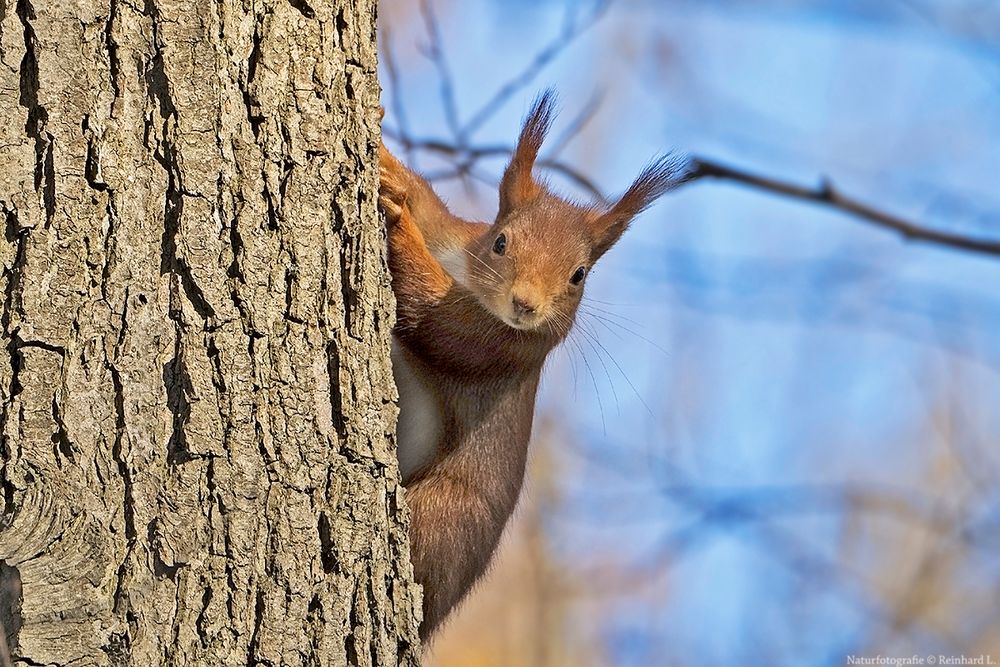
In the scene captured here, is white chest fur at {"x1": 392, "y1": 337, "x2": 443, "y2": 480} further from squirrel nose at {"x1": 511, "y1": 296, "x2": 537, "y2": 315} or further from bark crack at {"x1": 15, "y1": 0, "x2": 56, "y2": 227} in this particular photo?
bark crack at {"x1": 15, "y1": 0, "x2": 56, "y2": 227}

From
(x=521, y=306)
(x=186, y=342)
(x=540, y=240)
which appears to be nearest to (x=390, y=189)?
(x=521, y=306)

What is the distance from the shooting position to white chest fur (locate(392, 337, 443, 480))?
2.73 metres

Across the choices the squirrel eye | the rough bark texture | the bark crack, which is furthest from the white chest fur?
the bark crack

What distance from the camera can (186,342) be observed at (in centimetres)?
172

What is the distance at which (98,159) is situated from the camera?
1678 millimetres

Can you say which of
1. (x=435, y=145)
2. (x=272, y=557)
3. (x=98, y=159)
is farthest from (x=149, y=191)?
(x=435, y=145)

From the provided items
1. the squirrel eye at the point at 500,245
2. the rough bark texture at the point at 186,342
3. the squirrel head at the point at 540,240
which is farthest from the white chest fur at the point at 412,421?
the rough bark texture at the point at 186,342

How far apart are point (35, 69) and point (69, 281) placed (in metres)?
0.29

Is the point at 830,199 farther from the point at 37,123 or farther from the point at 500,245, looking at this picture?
the point at 37,123

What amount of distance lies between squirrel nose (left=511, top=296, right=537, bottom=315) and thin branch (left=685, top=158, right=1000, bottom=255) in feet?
2.15

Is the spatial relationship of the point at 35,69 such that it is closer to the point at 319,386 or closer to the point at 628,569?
the point at 319,386

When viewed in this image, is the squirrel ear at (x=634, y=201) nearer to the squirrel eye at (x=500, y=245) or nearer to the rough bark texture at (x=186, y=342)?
the squirrel eye at (x=500, y=245)

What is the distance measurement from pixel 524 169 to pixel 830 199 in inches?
32.9

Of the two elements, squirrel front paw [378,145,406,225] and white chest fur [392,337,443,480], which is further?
white chest fur [392,337,443,480]
